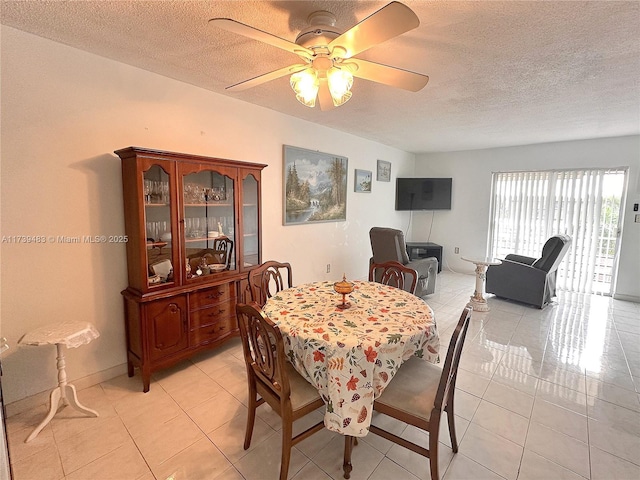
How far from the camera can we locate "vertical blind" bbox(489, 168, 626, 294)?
4535mm

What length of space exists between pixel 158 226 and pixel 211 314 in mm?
855

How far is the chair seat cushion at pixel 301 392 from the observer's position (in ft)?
4.87

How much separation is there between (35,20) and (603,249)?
6722mm

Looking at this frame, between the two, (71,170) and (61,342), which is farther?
(71,170)

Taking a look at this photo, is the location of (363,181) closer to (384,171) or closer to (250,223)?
(384,171)

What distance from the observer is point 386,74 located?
1.61m

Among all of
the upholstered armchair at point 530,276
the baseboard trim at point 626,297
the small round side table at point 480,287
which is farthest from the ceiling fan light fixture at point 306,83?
the baseboard trim at point 626,297

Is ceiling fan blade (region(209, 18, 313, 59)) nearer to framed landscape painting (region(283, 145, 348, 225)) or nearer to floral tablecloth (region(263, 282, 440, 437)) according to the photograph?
floral tablecloth (region(263, 282, 440, 437))

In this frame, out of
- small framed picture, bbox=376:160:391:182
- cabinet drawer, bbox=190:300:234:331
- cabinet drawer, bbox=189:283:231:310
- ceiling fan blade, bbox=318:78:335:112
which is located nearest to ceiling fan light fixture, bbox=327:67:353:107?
ceiling fan blade, bbox=318:78:335:112

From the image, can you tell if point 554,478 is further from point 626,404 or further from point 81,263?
point 81,263

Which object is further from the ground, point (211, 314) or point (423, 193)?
point (423, 193)

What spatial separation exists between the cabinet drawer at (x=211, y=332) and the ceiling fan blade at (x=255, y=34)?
2.13 m

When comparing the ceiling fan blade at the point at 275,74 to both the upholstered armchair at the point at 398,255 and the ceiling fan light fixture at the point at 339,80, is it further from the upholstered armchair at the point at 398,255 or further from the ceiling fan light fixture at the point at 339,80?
the upholstered armchair at the point at 398,255

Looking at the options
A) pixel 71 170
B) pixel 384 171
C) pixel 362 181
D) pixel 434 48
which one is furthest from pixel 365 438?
pixel 384 171
